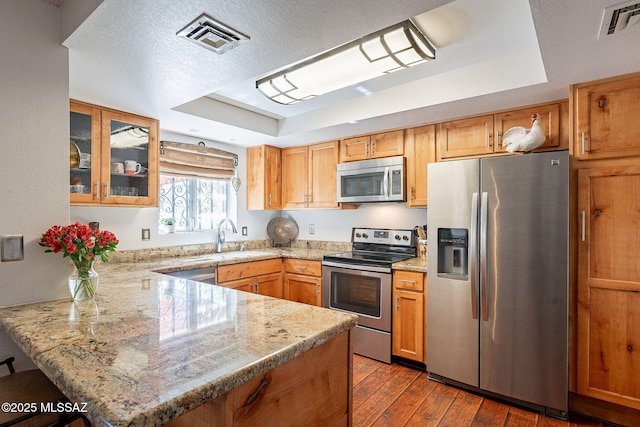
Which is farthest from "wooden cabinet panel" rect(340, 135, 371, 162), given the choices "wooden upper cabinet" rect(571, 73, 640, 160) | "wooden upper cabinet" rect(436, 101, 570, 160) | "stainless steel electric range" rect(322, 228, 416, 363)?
"wooden upper cabinet" rect(571, 73, 640, 160)

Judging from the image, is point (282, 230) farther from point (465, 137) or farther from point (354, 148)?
point (465, 137)

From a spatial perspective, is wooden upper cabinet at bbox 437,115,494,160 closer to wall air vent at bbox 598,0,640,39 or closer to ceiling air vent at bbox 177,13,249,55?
wall air vent at bbox 598,0,640,39

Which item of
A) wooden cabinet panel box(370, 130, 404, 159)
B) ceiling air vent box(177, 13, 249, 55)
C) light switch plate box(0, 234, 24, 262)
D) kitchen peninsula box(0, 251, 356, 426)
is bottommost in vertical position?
kitchen peninsula box(0, 251, 356, 426)

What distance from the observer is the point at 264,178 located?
3984 mm

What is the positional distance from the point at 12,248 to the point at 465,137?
3108 mm

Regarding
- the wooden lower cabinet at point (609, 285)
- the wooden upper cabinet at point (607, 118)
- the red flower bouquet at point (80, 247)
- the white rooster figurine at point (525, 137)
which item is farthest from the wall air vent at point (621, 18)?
the red flower bouquet at point (80, 247)

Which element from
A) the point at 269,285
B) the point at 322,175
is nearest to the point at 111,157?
the point at 269,285

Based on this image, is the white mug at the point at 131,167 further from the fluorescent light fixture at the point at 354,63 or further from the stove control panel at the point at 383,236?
the stove control panel at the point at 383,236

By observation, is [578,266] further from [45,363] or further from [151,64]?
[151,64]

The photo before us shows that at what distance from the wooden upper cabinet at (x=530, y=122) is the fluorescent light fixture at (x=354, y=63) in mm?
1022

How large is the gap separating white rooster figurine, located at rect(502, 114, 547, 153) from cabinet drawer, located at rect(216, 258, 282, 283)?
8.32 feet

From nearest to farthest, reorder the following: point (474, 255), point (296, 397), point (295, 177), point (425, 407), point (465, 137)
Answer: point (296, 397) < point (425, 407) < point (474, 255) < point (465, 137) < point (295, 177)

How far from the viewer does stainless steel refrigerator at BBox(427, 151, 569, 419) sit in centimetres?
213

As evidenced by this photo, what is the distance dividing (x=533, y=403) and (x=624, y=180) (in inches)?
62.0
